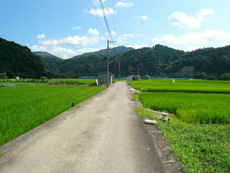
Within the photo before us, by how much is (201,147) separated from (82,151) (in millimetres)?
3029

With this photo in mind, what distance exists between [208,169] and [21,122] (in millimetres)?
5950

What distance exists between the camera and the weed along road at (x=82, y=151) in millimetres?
2863

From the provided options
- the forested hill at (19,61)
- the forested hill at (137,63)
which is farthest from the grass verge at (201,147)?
the forested hill at (19,61)

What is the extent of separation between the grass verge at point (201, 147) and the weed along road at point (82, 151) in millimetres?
629

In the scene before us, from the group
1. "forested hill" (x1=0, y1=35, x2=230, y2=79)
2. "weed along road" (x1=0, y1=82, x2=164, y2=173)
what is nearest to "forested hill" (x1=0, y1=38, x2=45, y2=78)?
"forested hill" (x1=0, y1=35, x2=230, y2=79)

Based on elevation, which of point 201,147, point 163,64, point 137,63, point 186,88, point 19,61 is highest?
point 137,63

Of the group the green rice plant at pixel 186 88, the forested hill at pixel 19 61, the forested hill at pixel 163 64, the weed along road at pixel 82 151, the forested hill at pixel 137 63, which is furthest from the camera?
the forested hill at pixel 163 64

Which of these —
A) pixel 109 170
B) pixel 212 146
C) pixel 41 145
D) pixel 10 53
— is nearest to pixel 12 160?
pixel 41 145

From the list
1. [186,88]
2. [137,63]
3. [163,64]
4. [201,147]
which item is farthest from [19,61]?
[201,147]

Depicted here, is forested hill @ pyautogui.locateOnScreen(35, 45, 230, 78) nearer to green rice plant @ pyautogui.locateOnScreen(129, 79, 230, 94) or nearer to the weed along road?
green rice plant @ pyautogui.locateOnScreen(129, 79, 230, 94)

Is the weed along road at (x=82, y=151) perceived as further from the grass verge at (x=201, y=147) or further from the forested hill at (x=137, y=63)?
the forested hill at (x=137, y=63)

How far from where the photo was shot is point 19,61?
8475cm

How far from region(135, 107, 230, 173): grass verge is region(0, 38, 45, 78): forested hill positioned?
85960mm

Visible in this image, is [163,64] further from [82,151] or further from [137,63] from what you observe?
[82,151]
